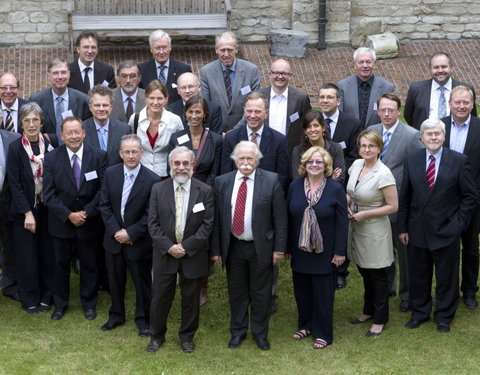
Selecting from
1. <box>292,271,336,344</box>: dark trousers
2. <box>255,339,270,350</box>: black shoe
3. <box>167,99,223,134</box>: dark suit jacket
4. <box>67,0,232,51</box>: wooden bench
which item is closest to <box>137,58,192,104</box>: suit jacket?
<box>167,99,223,134</box>: dark suit jacket

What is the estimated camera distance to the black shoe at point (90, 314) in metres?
9.79

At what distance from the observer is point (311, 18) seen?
1820 centimetres

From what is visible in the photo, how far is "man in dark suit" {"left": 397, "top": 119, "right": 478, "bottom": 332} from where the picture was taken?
29.7 ft

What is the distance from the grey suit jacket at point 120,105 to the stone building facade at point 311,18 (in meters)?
7.96

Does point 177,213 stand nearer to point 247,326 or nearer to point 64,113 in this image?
point 247,326

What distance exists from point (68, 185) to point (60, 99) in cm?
144

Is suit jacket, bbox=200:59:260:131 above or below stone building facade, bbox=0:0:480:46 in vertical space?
below

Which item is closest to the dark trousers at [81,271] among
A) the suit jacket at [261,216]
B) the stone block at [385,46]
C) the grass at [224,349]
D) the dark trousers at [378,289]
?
the grass at [224,349]

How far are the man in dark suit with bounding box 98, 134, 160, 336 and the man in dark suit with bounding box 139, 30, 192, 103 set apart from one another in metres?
2.09

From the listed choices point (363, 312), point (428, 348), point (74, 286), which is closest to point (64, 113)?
point (74, 286)

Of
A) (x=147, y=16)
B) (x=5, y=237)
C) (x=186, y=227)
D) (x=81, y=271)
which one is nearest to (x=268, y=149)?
(x=186, y=227)

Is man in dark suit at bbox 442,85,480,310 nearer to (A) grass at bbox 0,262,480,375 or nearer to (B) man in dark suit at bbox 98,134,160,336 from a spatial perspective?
(A) grass at bbox 0,262,480,375

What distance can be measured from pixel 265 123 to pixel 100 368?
10.2ft

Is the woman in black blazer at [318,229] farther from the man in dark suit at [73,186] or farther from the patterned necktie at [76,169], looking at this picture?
the patterned necktie at [76,169]
